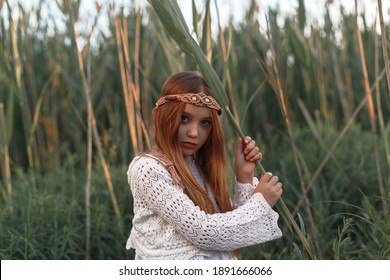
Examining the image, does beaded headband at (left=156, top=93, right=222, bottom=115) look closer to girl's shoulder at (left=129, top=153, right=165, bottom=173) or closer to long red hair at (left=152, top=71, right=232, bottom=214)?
long red hair at (left=152, top=71, right=232, bottom=214)

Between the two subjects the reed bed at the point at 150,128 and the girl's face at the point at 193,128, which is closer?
the girl's face at the point at 193,128

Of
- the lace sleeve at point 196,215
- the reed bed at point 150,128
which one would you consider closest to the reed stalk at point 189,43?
the reed bed at point 150,128

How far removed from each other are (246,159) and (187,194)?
0.15 metres

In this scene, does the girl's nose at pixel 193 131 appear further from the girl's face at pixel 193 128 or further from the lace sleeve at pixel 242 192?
the lace sleeve at pixel 242 192

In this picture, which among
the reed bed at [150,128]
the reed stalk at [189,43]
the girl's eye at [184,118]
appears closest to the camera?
the reed stalk at [189,43]

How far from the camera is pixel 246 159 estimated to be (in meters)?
1.48

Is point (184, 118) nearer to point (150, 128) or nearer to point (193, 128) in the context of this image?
point (193, 128)

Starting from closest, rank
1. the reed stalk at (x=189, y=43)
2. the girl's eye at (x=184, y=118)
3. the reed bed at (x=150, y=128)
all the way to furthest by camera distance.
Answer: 1. the reed stalk at (x=189, y=43)
2. the girl's eye at (x=184, y=118)
3. the reed bed at (x=150, y=128)

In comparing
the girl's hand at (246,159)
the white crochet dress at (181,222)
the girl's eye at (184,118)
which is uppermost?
the girl's eye at (184,118)

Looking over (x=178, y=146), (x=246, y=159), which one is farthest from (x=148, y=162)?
(x=246, y=159)

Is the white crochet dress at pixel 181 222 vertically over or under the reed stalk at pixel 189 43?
under

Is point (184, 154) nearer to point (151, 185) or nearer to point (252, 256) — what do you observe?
point (151, 185)

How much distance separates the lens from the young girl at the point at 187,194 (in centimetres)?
138
